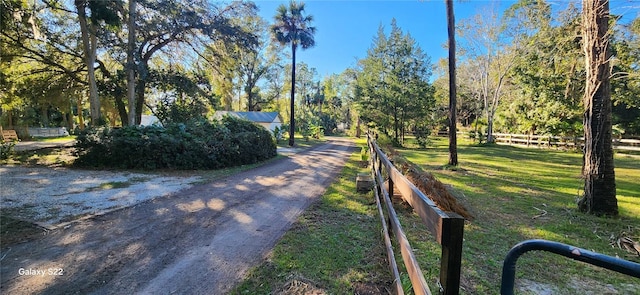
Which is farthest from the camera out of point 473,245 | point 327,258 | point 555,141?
point 555,141

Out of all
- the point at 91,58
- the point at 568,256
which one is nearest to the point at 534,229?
the point at 568,256

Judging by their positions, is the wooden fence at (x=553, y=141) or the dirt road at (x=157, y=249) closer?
the dirt road at (x=157, y=249)

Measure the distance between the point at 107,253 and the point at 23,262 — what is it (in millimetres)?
771

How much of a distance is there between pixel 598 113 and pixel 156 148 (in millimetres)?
11003

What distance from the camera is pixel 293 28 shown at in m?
19.4

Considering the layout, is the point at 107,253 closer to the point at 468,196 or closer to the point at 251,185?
the point at 251,185

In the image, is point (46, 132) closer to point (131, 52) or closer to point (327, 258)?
point (131, 52)

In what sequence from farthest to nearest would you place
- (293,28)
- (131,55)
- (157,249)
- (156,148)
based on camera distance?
(293,28), (131,55), (156,148), (157,249)

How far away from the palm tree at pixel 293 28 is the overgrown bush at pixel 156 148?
11.3 metres

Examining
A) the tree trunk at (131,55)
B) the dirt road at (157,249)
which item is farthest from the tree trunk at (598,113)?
the tree trunk at (131,55)

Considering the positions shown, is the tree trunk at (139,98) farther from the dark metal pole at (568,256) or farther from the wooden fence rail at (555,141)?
the wooden fence rail at (555,141)

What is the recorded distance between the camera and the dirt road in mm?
2717

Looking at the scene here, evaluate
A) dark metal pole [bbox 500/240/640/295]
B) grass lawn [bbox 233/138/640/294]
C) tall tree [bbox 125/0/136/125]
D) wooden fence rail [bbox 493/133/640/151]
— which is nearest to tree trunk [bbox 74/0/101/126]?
tall tree [bbox 125/0/136/125]

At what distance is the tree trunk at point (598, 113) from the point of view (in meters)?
4.68
